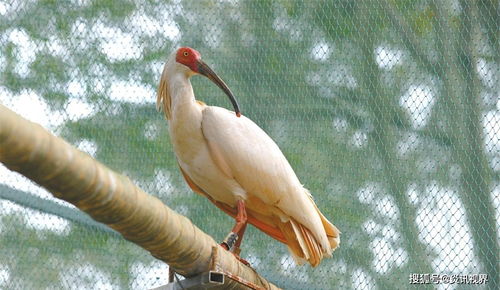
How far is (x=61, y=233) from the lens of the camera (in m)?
4.52

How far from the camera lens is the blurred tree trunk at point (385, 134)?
4.22 metres

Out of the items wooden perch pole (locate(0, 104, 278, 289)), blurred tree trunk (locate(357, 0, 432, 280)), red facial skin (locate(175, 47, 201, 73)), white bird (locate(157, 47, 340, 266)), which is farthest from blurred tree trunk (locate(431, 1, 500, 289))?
wooden perch pole (locate(0, 104, 278, 289))

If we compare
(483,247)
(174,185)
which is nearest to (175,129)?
(174,185)

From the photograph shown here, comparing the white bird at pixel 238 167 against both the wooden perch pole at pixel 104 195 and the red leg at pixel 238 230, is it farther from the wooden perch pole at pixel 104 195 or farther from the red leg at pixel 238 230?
the wooden perch pole at pixel 104 195

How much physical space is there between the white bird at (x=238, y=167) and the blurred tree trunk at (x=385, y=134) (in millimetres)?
552

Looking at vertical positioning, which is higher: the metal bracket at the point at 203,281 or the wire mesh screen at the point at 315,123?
the wire mesh screen at the point at 315,123

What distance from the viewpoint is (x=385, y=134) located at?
176 inches

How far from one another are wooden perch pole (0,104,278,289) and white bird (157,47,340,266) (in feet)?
2.81

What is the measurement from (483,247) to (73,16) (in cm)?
230

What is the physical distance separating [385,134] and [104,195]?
2.54m

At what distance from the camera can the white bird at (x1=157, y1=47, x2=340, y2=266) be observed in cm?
373

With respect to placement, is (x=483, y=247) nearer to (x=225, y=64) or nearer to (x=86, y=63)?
(x=225, y=64)

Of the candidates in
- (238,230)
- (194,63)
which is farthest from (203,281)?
(194,63)

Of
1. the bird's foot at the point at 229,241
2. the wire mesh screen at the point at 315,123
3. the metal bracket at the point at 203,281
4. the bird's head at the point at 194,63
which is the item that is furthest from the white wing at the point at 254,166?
the metal bracket at the point at 203,281
